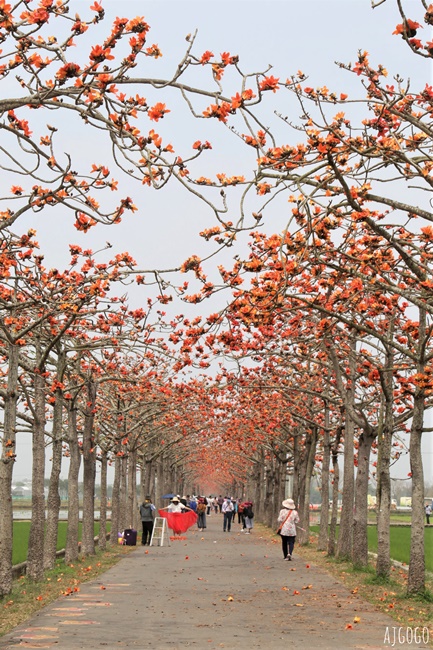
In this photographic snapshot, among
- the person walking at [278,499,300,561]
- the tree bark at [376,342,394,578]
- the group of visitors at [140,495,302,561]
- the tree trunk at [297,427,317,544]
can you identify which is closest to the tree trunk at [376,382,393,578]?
the tree bark at [376,342,394,578]

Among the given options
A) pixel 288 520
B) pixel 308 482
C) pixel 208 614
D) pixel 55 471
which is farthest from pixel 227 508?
pixel 208 614

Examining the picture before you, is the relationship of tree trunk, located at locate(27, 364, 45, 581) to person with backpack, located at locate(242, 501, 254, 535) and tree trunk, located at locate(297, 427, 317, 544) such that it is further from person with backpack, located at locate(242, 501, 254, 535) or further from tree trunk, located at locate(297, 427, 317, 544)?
person with backpack, located at locate(242, 501, 254, 535)

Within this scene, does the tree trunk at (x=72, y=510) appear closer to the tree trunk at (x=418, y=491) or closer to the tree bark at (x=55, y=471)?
the tree bark at (x=55, y=471)

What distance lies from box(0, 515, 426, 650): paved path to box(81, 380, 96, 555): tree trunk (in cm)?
380

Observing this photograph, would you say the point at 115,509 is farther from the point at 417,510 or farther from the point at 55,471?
the point at 417,510

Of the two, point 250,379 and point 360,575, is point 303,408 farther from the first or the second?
point 360,575

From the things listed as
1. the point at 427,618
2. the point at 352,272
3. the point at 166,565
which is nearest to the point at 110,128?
the point at 352,272

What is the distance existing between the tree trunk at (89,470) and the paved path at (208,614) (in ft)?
12.5

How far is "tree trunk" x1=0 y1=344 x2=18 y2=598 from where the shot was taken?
14.6 m

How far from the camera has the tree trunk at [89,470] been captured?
23.3 metres

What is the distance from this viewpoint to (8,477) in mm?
14719

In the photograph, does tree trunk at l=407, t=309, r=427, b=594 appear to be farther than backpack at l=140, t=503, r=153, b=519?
No

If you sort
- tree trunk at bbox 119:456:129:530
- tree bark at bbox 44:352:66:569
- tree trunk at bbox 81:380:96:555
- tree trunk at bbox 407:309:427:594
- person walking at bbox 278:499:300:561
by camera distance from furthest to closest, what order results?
tree trunk at bbox 119:456:129:530 < tree trunk at bbox 81:380:96:555 < person walking at bbox 278:499:300:561 < tree bark at bbox 44:352:66:569 < tree trunk at bbox 407:309:427:594

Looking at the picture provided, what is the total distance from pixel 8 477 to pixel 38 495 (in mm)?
2571
